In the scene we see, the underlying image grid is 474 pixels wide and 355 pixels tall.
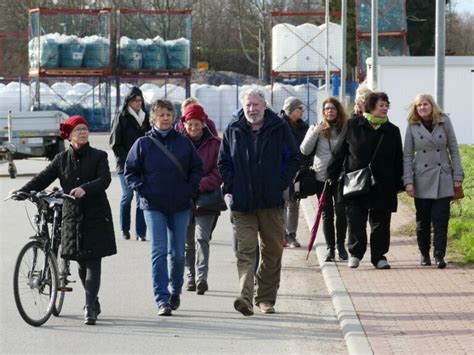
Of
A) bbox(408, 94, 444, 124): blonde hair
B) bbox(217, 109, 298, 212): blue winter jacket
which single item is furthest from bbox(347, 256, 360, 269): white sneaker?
bbox(217, 109, 298, 212): blue winter jacket

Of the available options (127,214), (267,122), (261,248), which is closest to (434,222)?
(261,248)

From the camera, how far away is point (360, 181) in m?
11.7

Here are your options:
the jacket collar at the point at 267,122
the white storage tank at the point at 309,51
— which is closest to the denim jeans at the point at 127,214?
the jacket collar at the point at 267,122

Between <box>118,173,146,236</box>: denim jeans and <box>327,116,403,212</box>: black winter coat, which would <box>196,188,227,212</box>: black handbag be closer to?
<box>327,116,403,212</box>: black winter coat

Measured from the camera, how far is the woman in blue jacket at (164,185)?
962 centimetres

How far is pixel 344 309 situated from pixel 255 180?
4.17ft

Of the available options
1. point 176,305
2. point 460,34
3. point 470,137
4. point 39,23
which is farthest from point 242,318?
point 460,34

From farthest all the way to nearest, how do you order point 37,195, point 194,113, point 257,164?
point 194,113 → point 257,164 → point 37,195

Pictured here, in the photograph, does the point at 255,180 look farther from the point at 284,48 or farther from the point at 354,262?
the point at 284,48

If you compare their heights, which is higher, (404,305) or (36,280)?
(36,280)

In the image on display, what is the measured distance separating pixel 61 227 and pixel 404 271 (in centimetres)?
384

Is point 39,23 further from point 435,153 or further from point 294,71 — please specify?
point 435,153

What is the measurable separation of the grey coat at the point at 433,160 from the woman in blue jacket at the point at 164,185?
288cm

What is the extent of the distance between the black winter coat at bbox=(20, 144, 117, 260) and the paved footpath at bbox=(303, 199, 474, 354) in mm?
1984
